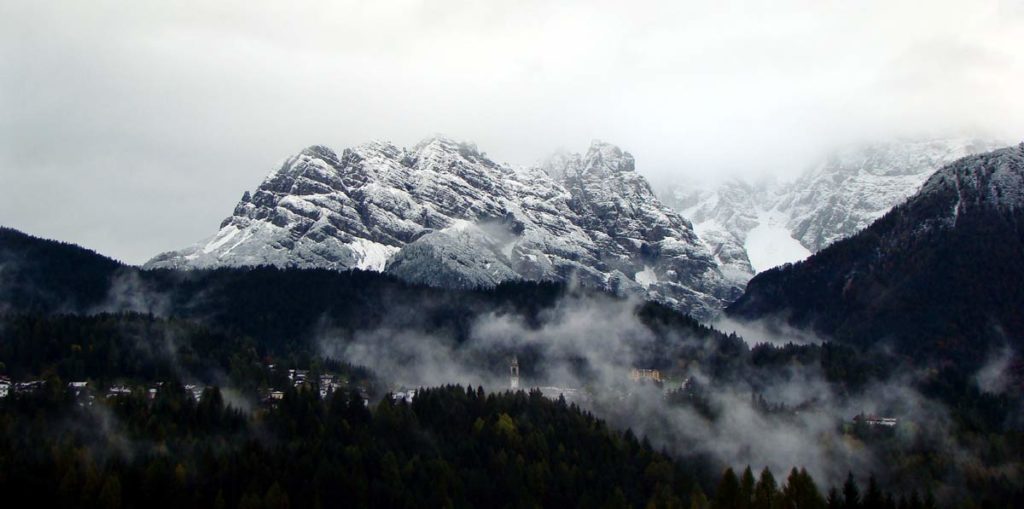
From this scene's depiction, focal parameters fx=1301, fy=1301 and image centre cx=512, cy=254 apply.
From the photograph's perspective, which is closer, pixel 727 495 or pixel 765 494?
pixel 727 495

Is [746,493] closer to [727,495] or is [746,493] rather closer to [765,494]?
[765,494]

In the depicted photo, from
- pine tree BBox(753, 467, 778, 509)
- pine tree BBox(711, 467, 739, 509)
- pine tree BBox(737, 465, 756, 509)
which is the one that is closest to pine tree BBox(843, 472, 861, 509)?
pine tree BBox(753, 467, 778, 509)

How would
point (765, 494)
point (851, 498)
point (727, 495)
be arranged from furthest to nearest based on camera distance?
1. point (765, 494)
2. point (727, 495)
3. point (851, 498)

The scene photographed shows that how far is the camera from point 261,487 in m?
180

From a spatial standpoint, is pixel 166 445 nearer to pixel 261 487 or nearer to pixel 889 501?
pixel 261 487

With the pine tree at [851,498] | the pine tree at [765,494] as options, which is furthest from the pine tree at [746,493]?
the pine tree at [851,498]

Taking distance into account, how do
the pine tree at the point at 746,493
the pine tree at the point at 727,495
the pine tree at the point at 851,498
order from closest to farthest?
1. the pine tree at the point at 851,498
2. the pine tree at the point at 727,495
3. the pine tree at the point at 746,493

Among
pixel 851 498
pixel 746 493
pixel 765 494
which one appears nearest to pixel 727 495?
pixel 746 493

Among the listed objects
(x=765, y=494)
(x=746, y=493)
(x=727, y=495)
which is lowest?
(x=765, y=494)

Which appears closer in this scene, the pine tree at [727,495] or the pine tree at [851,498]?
the pine tree at [851,498]

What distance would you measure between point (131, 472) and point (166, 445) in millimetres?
20021

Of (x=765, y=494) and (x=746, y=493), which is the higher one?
(x=746, y=493)

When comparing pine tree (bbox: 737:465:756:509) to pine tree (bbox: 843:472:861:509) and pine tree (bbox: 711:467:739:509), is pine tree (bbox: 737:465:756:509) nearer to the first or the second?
pine tree (bbox: 711:467:739:509)

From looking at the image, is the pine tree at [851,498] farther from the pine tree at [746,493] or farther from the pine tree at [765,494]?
the pine tree at [746,493]
